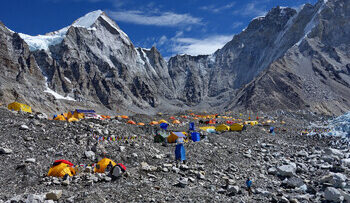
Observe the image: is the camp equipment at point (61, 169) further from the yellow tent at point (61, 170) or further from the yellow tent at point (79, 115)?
the yellow tent at point (79, 115)

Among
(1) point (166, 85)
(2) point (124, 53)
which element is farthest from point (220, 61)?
(2) point (124, 53)

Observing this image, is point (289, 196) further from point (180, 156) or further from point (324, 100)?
point (324, 100)

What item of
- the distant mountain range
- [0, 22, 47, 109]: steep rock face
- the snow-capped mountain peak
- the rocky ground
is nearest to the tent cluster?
the rocky ground

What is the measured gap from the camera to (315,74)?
95.8 m

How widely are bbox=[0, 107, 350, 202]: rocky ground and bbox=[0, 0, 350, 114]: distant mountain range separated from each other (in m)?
54.2

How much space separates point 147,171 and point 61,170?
11.0 ft

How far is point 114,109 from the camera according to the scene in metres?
98.6

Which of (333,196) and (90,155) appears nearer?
(333,196)

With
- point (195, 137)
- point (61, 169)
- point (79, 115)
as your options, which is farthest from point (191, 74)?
point (61, 169)

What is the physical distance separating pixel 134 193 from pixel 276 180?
7.21 m

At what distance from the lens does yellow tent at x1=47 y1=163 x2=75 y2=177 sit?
968cm

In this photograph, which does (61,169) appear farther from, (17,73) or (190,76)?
(190,76)

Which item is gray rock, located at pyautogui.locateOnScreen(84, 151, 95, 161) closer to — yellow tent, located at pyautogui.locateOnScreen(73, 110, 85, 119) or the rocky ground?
the rocky ground

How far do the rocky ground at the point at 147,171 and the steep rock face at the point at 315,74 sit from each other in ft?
240
